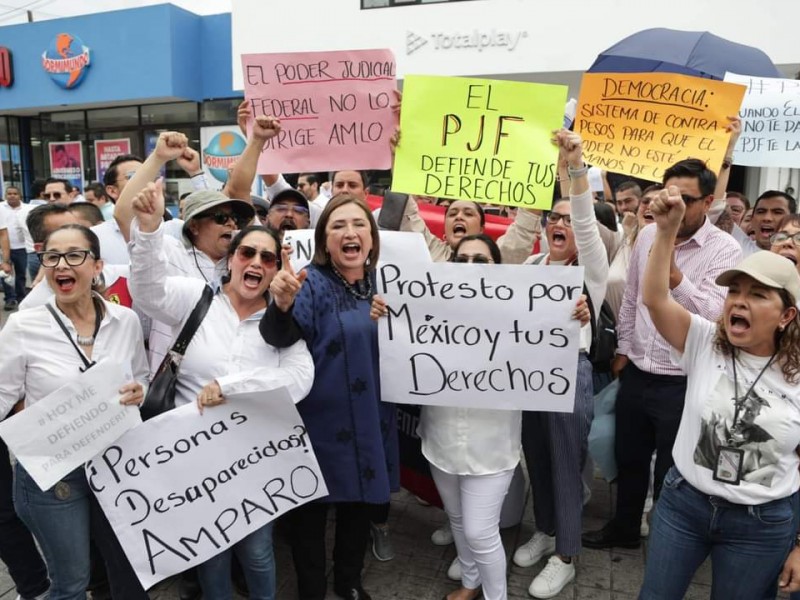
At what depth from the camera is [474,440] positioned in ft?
8.86

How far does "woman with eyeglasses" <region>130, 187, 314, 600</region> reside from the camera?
7.87ft

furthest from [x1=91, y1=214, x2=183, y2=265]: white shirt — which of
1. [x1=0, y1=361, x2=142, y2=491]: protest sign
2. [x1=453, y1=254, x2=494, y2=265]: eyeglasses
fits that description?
[x1=453, y1=254, x2=494, y2=265]: eyeglasses

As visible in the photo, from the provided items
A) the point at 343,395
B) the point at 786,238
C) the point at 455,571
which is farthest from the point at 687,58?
the point at 455,571

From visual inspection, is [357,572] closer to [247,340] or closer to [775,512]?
[247,340]

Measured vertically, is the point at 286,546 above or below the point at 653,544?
below

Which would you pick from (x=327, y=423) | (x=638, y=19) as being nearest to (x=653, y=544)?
(x=327, y=423)

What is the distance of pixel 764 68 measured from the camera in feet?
17.4

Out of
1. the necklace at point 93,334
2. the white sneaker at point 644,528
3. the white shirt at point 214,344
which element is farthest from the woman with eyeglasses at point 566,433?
the necklace at point 93,334

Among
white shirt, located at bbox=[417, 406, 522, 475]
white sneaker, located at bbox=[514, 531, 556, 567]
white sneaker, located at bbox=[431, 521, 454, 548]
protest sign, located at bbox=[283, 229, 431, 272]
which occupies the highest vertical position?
protest sign, located at bbox=[283, 229, 431, 272]

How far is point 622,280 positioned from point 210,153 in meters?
12.0

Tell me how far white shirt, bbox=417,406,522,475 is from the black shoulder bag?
44.2 inches

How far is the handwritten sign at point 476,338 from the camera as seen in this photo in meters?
2.59

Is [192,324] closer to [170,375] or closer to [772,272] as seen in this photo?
[170,375]

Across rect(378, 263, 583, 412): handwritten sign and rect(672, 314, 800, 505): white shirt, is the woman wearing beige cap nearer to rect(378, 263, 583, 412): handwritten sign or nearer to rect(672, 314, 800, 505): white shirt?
rect(672, 314, 800, 505): white shirt
